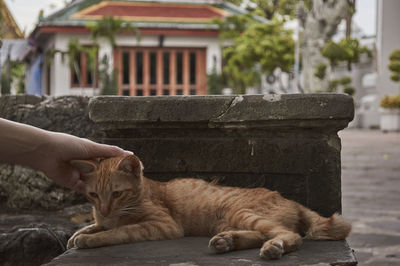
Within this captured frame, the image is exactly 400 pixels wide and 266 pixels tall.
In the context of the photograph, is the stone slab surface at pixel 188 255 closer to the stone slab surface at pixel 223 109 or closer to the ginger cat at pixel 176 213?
the ginger cat at pixel 176 213

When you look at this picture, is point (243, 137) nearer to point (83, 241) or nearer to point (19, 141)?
point (83, 241)

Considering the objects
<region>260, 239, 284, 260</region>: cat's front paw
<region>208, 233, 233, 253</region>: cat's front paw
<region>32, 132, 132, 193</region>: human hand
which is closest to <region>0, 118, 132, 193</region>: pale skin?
<region>32, 132, 132, 193</region>: human hand

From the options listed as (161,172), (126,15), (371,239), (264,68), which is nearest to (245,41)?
(264,68)

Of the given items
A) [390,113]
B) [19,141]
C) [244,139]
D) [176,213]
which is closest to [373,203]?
[244,139]

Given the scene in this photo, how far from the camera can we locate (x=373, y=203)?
709 centimetres

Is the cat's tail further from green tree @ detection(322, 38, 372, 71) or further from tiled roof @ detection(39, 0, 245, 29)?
tiled roof @ detection(39, 0, 245, 29)

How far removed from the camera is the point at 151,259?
8.18ft

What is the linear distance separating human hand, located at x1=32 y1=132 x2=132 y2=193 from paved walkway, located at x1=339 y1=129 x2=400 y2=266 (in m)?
2.33

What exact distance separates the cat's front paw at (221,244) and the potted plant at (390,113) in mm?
20825

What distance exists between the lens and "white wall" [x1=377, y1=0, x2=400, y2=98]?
25.8 m

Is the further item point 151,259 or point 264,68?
point 264,68

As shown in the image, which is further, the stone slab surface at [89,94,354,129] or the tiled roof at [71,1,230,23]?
the tiled roof at [71,1,230,23]

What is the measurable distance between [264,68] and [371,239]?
79.3 ft

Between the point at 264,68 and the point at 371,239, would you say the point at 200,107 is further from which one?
the point at 264,68
